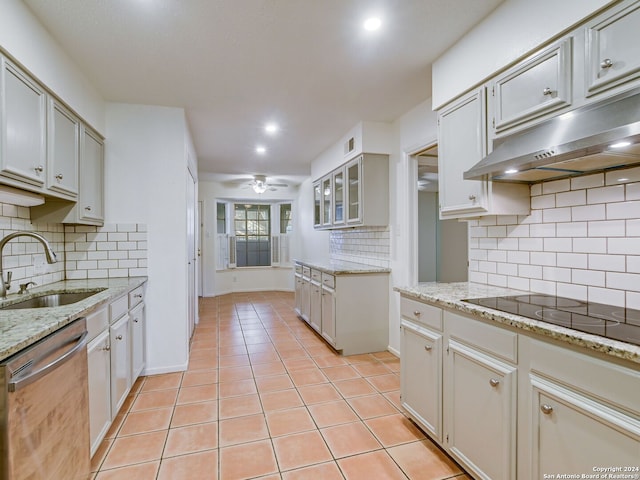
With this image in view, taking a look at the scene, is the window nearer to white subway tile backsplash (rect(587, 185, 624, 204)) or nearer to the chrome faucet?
the chrome faucet

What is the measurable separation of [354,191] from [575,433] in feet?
9.85

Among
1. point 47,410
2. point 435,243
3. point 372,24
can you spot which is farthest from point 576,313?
point 435,243

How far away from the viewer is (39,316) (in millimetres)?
1468

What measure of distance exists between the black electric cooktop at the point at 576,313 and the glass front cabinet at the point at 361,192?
189 cm

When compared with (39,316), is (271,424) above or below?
below

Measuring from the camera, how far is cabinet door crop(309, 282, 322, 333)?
398 cm

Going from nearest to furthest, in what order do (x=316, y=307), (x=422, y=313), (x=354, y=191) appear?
1. (x=422, y=313)
2. (x=354, y=191)
3. (x=316, y=307)

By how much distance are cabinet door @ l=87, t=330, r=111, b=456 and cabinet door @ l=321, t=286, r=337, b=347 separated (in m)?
2.06

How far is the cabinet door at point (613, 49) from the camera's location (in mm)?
1221

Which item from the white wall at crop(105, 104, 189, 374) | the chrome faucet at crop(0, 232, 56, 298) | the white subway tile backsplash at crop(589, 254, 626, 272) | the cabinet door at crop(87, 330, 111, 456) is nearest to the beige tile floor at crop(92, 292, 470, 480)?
the cabinet door at crop(87, 330, 111, 456)

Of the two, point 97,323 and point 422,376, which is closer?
point 97,323

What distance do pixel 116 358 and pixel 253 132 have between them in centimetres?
Result: 268

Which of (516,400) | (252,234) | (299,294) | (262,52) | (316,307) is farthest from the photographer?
(252,234)

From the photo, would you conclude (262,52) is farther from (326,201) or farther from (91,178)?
(326,201)
